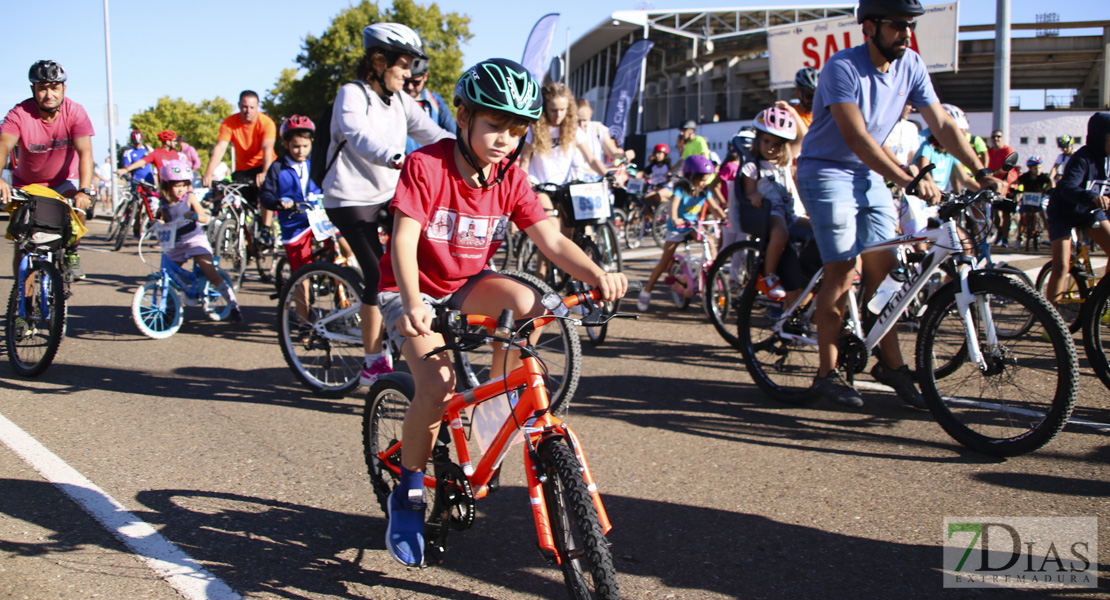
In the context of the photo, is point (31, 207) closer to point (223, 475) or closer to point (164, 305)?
point (164, 305)

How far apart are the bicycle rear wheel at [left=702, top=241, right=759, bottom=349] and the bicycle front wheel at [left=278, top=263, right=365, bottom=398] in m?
2.87

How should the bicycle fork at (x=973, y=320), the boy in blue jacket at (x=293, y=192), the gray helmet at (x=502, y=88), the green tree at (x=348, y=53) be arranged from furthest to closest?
the green tree at (x=348, y=53), the boy in blue jacket at (x=293, y=192), the bicycle fork at (x=973, y=320), the gray helmet at (x=502, y=88)

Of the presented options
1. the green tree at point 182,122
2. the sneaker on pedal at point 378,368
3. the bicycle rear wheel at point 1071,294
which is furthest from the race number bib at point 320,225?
the green tree at point 182,122

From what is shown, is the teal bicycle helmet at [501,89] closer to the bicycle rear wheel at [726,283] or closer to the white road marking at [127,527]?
the white road marking at [127,527]

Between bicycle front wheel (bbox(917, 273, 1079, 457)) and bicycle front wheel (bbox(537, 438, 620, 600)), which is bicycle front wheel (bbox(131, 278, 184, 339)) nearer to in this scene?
bicycle front wheel (bbox(537, 438, 620, 600))

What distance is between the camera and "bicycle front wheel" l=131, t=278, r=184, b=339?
7141mm

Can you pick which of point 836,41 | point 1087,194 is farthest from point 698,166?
point 836,41

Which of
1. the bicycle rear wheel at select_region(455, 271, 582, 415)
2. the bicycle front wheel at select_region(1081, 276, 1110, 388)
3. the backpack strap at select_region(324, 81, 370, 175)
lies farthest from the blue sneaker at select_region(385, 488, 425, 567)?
the bicycle front wheel at select_region(1081, 276, 1110, 388)

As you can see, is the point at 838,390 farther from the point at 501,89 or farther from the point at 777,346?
the point at 501,89

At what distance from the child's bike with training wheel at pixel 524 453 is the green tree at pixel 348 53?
4088cm

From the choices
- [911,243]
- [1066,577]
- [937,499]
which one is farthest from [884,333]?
[1066,577]

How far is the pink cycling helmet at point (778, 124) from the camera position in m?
6.04

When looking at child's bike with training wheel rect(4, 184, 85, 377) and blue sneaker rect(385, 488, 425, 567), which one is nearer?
blue sneaker rect(385, 488, 425, 567)

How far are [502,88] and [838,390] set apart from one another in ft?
9.67
